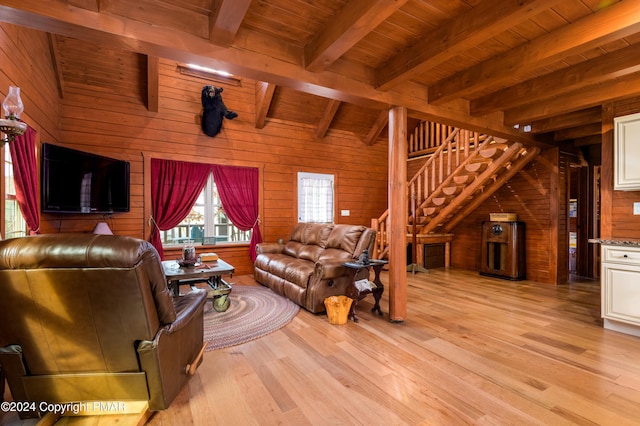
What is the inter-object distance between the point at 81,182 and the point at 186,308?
3014 millimetres

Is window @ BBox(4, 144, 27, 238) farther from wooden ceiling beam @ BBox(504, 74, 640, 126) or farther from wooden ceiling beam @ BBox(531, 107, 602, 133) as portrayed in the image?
wooden ceiling beam @ BBox(531, 107, 602, 133)

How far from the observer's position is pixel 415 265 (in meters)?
5.97

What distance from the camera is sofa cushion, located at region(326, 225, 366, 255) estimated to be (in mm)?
3971

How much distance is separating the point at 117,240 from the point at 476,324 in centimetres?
341

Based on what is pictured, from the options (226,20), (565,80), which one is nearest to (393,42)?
(226,20)

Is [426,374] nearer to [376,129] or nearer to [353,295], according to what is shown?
[353,295]

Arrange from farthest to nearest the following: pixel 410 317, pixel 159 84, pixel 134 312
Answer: pixel 159 84 → pixel 410 317 → pixel 134 312

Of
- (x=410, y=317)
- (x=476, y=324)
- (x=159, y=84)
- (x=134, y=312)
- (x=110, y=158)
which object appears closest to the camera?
(x=134, y=312)

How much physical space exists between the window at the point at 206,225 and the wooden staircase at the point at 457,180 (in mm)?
2830

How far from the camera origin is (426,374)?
228 centimetres

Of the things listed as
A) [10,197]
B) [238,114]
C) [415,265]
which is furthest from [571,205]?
[10,197]

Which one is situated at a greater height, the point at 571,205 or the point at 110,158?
the point at 110,158

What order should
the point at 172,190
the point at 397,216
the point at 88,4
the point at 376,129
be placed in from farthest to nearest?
the point at 376,129, the point at 172,190, the point at 397,216, the point at 88,4

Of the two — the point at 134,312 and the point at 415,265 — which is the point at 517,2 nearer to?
the point at 134,312
